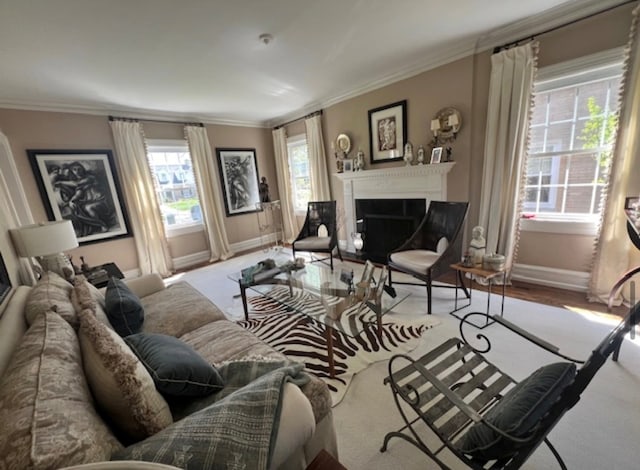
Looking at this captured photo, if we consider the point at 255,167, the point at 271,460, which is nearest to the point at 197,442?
the point at 271,460

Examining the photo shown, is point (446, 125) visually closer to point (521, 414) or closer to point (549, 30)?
point (549, 30)

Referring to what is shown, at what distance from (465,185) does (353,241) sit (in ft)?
6.29

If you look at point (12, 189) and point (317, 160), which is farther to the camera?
point (317, 160)

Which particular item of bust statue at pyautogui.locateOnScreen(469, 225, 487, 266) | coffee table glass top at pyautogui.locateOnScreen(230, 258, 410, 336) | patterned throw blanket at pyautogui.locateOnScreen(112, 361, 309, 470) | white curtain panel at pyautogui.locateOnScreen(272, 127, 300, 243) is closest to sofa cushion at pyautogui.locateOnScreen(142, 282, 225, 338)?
coffee table glass top at pyautogui.locateOnScreen(230, 258, 410, 336)

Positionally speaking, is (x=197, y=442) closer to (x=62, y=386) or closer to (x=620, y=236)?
(x=62, y=386)

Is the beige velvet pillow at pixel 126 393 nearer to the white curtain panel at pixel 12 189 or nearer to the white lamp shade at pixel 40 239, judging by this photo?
the white lamp shade at pixel 40 239

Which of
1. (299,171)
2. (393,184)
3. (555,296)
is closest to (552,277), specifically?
(555,296)

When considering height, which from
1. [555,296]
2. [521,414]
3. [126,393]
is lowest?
[555,296]

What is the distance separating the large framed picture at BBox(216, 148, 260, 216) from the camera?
502 centimetres

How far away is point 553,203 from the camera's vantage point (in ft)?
9.05

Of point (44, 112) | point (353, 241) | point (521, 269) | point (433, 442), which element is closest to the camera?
point (433, 442)

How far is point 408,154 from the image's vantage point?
3.44 meters

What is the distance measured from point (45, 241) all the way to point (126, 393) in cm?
225

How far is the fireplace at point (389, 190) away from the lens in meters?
3.30
